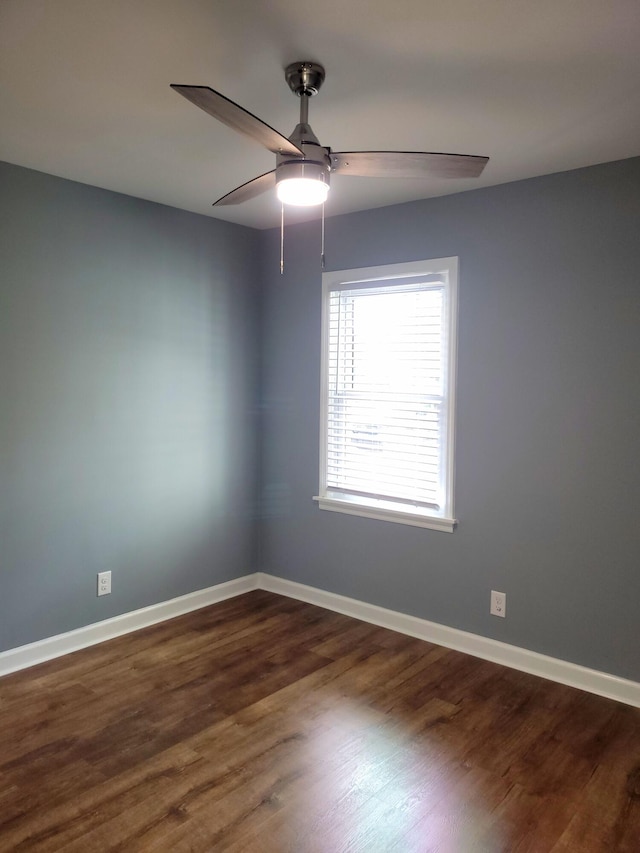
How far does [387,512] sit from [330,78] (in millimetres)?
2347

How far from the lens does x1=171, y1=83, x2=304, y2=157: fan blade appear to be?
59.5 inches

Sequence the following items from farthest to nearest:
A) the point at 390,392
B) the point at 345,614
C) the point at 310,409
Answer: the point at 310,409 → the point at 345,614 → the point at 390,392

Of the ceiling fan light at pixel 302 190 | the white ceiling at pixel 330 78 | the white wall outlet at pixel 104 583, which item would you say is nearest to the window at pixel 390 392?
the white ceiling at pixel 330 78

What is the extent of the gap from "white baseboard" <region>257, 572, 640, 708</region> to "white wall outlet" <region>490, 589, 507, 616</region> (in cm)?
16

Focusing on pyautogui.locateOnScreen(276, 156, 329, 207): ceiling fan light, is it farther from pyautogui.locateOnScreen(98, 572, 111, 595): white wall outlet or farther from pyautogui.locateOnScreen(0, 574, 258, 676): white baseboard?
pyautogui.locateOnScreen(0, 574, 258, 676): white baseboard

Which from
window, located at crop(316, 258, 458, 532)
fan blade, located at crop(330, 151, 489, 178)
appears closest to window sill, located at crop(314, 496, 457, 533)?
window, located at crop(316, 258, 458, 532)

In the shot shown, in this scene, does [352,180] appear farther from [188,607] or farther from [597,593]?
[188,607]

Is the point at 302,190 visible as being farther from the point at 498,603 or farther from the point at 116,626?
the point at 116,626

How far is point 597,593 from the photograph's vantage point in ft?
9.66

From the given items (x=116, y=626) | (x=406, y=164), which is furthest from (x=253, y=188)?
(x=116, y=626)

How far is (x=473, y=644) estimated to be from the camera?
132 inches

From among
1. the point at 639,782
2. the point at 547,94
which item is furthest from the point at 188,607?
the point at 547,94

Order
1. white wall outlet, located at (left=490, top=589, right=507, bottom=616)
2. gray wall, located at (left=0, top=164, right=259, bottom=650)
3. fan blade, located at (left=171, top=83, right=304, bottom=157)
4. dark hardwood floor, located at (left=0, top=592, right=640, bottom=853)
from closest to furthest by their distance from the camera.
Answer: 1. fan blade, located at (left=171, top=83, right=304, bottom=157)
2. dark hardwood floor, located at (left=0, top=592, right=640, bottom=853)
3. gray wall, located at (left=0, top=164, right=259, bottom=650)
4. white wall outlet, located at (left=490, top=589, right=507, bottom=616)

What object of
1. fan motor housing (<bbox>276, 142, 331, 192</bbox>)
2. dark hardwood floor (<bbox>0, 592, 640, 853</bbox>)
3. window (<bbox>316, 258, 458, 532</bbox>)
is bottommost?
dark hardwood floor (<bbox>0, 592, 640, 853</bbox>)
